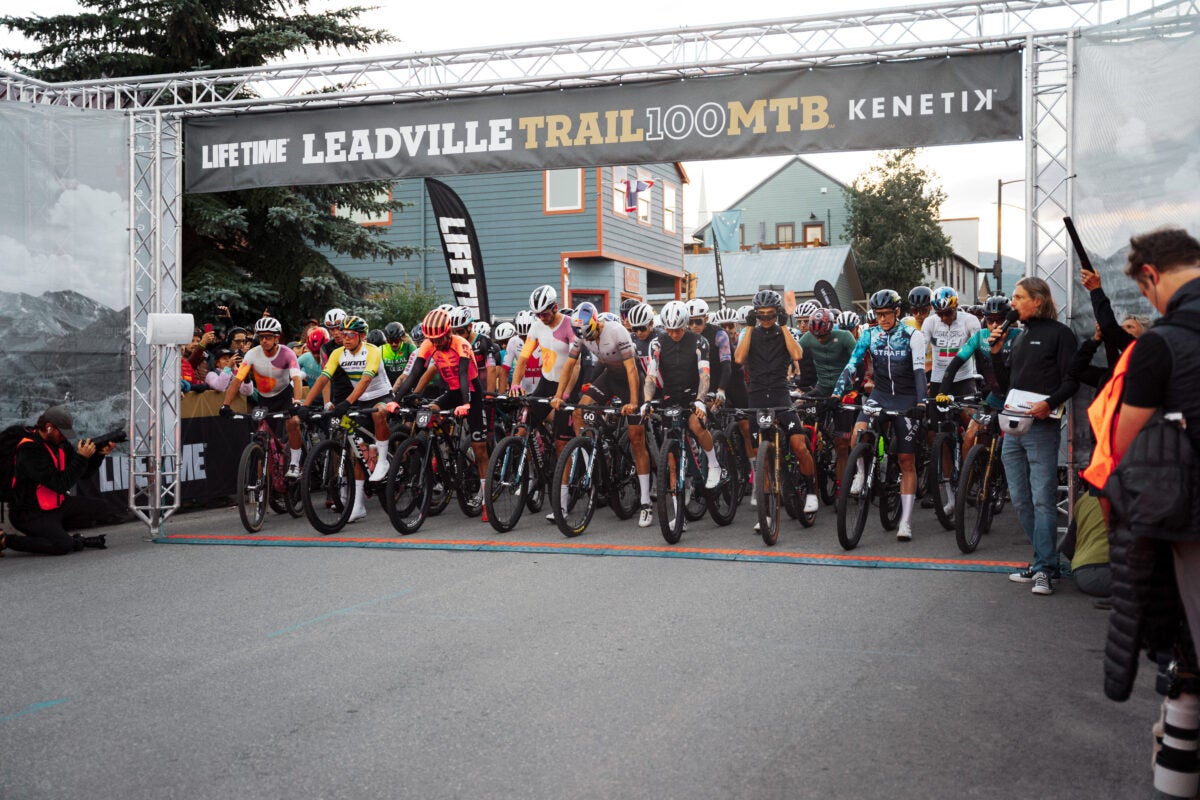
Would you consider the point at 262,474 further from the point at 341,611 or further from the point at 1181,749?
the point at 1181,749

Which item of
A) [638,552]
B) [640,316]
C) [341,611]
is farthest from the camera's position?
[640,316]

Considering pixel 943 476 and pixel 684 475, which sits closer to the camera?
pixel 684 475

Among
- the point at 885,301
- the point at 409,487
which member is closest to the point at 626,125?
the point at 885,301

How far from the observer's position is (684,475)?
1006 cm

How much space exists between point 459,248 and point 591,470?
11.5 m

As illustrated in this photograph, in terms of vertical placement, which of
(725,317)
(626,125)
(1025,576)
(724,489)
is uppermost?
(626,125)

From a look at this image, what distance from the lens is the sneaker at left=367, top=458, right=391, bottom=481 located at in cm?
1116

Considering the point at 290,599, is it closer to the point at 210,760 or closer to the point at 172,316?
the point at 210,760

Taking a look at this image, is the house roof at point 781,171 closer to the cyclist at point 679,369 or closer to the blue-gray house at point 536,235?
the blue-gray house at point 536,235

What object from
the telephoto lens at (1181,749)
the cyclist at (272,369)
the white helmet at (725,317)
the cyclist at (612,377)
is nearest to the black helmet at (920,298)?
the cyclist at (612,377)

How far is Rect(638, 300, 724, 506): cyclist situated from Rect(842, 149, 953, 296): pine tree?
47.5 meters

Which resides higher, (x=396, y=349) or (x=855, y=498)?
(x=396, y=349)

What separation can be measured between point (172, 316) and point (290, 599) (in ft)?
15.4

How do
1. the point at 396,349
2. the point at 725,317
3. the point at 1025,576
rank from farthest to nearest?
the point at 725,317 → the point at 396,349 → the point at 1025,576
